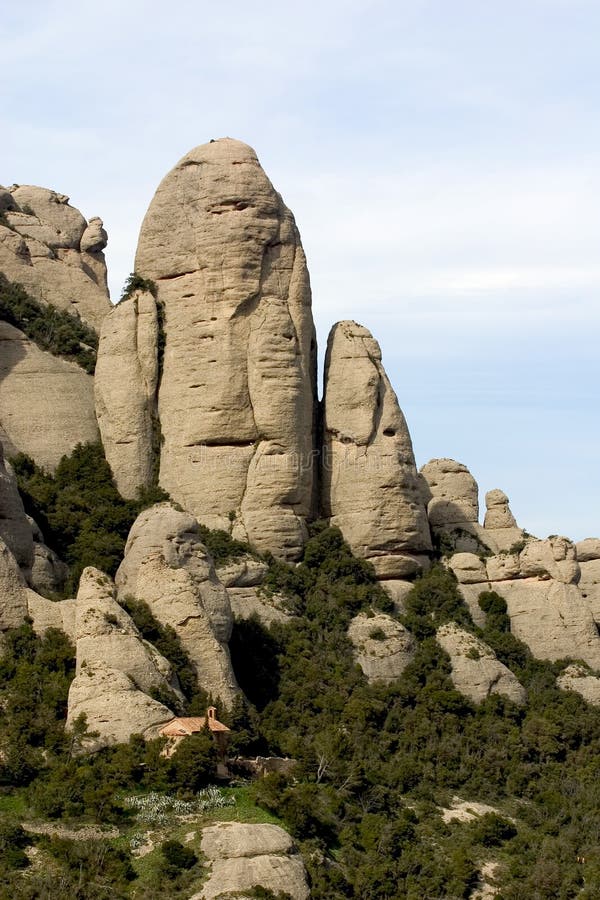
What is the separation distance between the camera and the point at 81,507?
67.9 meters

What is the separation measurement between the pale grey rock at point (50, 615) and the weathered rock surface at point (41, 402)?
→ 10674 millimetres

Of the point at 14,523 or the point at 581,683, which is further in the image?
the point at 581,683

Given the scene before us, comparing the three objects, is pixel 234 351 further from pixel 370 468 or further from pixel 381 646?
pixel 381 646

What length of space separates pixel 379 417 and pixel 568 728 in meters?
11.4

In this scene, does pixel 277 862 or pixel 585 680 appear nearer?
pixel 277 862

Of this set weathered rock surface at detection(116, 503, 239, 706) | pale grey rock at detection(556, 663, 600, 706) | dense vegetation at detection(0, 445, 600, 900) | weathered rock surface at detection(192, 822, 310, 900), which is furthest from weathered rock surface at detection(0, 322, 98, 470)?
weathered rock surface at detection(192, 822, 310, 900)

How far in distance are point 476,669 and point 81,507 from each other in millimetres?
12429

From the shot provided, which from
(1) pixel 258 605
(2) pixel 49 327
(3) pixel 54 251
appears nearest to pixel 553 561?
(1) pixel 258 605

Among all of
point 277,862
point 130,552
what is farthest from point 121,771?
point 130,552

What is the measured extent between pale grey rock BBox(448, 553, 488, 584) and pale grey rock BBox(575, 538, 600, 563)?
373cm

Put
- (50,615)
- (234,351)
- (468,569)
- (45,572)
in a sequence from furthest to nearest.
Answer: (468,569), (234,351), (45,572), (50,615)

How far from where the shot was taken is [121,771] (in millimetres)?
53938

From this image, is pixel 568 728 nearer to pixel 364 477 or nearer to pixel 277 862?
pixel 364 477

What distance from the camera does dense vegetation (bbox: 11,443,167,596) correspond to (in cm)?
6556
